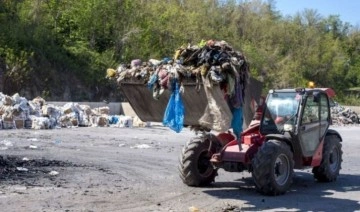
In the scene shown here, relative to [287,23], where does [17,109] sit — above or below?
below

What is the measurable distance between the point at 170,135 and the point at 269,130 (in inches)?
511

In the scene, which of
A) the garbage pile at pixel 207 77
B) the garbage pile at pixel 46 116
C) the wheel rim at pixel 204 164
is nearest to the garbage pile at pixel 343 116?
the garbage pile at pixel 46 116

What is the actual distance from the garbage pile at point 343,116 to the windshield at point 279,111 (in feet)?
97.3

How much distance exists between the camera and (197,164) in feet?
37.0

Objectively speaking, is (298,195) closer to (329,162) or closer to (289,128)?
(289,128)

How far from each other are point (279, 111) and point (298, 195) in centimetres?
180

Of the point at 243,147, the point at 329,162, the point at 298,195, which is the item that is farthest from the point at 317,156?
the point at 243,147

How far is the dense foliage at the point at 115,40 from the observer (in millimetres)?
43781

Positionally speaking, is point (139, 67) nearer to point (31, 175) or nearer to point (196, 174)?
point (196, 174)

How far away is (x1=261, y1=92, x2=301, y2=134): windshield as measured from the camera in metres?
11.5

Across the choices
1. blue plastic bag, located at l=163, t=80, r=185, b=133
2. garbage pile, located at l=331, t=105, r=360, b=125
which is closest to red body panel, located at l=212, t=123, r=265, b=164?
blue plastic bag, located at l=163, t=80, r=185, b=133

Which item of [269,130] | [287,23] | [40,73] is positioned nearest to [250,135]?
[269,130]

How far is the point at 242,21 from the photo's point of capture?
7375 cm

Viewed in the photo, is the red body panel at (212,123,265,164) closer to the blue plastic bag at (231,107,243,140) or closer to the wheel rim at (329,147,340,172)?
the blue plastic bag at (231,107,243,140)
